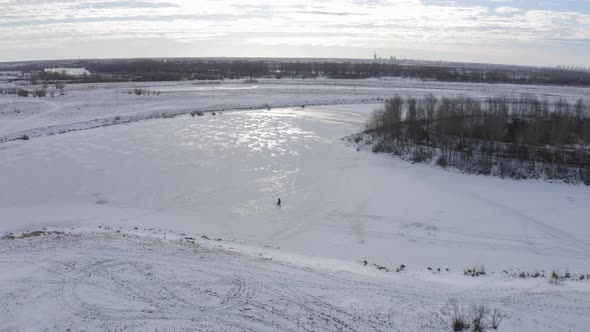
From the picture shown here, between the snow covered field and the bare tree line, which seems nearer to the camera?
the snow covered field

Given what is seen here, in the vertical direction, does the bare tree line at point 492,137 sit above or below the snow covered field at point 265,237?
above

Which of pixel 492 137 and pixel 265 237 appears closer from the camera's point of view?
pixel 265 237

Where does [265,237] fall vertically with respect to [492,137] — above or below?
below

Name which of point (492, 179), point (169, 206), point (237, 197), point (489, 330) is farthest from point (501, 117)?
point (489, 330)

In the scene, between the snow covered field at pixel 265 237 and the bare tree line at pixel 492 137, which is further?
the bare tree line at pixel 492 137
